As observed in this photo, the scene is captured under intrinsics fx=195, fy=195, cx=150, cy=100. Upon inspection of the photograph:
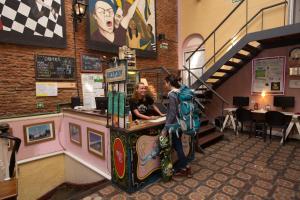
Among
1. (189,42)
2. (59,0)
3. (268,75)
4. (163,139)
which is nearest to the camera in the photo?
(163,139)

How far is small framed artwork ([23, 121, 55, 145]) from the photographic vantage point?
3957 millimetres

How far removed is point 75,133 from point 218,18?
5512 mm

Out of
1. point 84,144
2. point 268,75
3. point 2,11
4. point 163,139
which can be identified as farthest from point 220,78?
point 2,11

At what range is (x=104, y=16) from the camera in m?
5.11

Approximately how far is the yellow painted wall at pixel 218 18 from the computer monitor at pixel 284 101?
1962 mm

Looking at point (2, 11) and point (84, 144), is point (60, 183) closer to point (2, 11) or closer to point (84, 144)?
point (84, 144)

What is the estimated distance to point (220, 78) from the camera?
20.4 ft

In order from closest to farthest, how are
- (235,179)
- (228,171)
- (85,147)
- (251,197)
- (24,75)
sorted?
(251,197)
(235,179)
(228,171)
(85,147)
(24,75)

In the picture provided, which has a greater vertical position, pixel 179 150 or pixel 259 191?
pixel 179 150

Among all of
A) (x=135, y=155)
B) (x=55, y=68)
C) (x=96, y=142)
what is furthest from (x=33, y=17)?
(x=135, y=155)

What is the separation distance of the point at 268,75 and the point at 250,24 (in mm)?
1578

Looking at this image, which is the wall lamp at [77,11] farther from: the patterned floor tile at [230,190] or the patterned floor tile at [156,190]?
the patterned floor tile at [230,190]

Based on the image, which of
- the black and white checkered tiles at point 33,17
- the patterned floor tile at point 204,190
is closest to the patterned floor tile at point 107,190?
the patterned floor tile at point 204,190

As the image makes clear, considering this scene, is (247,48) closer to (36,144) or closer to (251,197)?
(251,197)
